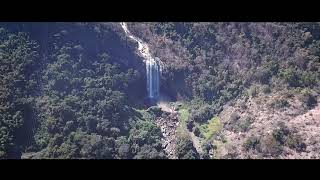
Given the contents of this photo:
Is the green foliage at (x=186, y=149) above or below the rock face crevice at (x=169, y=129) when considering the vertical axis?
below

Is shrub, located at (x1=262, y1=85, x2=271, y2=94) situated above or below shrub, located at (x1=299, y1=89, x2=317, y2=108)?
above

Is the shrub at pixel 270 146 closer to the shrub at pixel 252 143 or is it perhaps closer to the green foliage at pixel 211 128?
the shrub at pixel 252 143

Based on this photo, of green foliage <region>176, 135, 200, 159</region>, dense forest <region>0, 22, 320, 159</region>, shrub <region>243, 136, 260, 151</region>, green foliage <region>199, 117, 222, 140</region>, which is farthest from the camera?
green foliage <region>199, 117, 222, 140</region>

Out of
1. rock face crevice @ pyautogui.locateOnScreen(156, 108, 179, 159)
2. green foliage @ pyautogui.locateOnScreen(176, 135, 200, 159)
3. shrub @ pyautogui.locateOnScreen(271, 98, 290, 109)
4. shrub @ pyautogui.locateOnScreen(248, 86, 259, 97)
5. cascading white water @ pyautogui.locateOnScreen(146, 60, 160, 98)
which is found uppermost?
cascading white water @ pyautogui.locateOnScreen(146, 60, 160, 98)

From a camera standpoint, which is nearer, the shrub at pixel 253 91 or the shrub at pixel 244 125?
the shrub at pixel 244 125

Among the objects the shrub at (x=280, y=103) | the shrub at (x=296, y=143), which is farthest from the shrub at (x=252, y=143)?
the shrub at (x=280, y=103)

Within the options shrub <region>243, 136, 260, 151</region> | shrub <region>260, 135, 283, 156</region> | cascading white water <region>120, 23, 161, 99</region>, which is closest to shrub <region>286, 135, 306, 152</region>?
shrub <region>260, 135, 283, 156</region>

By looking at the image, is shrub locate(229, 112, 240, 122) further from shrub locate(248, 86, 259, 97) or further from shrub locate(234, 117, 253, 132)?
shrub locate(248, 86, 259, 97)
